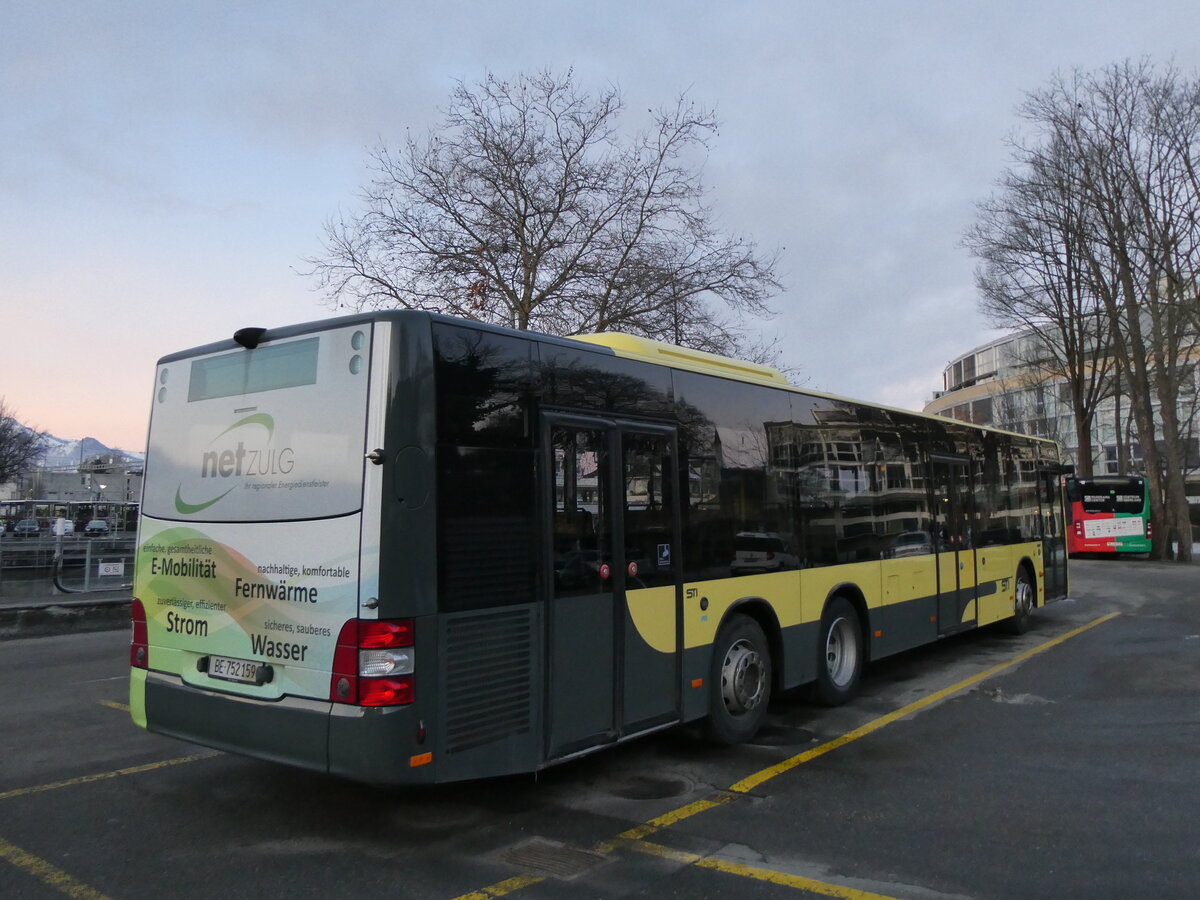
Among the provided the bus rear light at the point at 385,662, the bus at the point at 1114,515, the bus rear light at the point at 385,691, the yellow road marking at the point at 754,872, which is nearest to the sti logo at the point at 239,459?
→ the bus rear light at the point at 385,662

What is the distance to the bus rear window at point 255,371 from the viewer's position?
4948 millimetres

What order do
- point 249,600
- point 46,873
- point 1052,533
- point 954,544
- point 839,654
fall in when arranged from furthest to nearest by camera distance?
1. point 1052,533
2. point 954,544
3. point 839,654
4. point 249,600
5. point 46,873

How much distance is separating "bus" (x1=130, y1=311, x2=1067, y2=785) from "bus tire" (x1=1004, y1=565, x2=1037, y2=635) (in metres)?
6.57

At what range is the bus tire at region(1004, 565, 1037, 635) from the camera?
12.4 meters

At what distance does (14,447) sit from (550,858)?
77.9 metres

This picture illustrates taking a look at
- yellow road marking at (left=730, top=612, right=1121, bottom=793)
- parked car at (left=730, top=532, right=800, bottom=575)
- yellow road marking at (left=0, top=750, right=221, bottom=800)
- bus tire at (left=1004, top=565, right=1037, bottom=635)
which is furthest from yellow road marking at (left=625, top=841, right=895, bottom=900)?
bus tire at (left=1004, top=565, right=1037, bottom=635)

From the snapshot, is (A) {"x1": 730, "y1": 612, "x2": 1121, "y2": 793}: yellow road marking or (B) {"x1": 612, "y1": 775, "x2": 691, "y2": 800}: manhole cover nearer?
(B) {"x1": 612, "y1": 775, "x2": 691, "y2": 800}: manhole cover

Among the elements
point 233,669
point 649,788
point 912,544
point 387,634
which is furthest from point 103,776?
point 912,544

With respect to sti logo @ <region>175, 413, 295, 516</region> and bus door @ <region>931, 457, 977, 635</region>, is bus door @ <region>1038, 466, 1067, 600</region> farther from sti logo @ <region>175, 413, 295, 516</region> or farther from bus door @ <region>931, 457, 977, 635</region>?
sti logo @ <region>175, 413, 295, 516</region>

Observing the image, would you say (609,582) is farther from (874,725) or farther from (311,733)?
(874,725)

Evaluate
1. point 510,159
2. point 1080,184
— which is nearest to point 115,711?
point 510,159

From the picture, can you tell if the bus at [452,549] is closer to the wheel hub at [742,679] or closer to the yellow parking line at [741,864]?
the wheel hub at [742,679]

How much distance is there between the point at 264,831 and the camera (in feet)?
16.3

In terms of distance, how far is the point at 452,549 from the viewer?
4.61 meters
